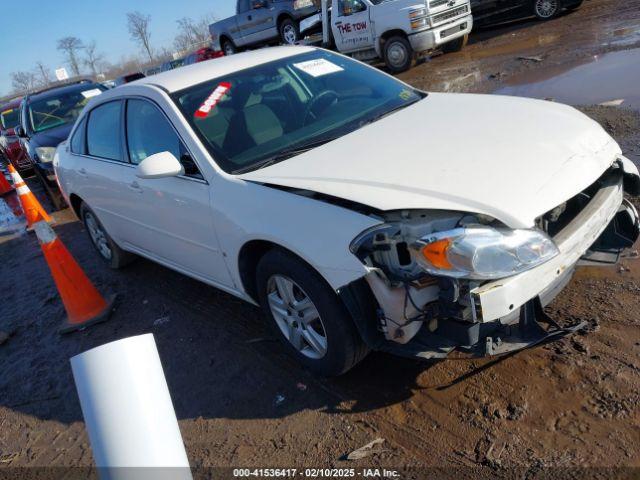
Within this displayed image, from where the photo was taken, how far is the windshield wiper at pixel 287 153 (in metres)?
3.25

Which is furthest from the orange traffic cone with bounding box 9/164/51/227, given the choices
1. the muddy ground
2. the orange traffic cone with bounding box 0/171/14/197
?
the orange traffic cone with bounding box 0/171/14/197

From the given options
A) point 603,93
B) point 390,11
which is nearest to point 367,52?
point 390,11

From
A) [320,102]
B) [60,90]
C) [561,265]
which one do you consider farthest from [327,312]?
[60,90]

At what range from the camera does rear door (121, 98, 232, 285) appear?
A: 346 cm

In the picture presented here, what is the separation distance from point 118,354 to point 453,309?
1.44 m

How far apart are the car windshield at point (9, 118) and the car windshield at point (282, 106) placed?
12731 millimetres

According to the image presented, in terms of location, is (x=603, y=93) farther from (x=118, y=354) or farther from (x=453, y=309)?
(x=118, y=354)

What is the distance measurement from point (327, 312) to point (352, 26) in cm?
1181

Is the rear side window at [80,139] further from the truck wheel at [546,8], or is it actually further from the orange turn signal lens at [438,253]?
the truck wheel at [546,8]

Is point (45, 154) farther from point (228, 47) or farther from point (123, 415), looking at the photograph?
point (228, 47)

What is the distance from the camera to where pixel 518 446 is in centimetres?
245

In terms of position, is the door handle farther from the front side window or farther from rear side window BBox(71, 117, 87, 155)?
rear side window BBox(71, 117, 87, 155)

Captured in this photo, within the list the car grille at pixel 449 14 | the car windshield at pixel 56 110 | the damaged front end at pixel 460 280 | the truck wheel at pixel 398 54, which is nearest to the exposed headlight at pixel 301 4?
the truck wheel at pixel 398 54

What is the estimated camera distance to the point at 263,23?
1817 cm
